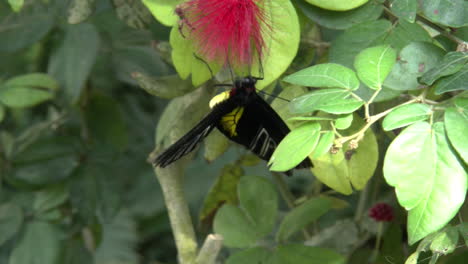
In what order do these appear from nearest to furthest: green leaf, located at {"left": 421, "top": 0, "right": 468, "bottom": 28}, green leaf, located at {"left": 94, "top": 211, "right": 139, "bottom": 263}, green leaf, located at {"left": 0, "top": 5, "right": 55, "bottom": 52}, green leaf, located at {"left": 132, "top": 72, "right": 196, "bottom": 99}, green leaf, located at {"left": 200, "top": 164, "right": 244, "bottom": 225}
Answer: green leaf, located at {"left": 421, "top": 0, "right": 468, "bottom": 28}
green leaf, located at {"left": 132, "top": 72, "right": 196, "bottom": 99}
green leaf, located at {"left": 200, "top": 164, "right": 244, "bottom": 225}
green leaf, located at {"left": 0, "top": 5, "right": 55, "bottom": 52}
green leaf, located at {"left": 94, "top": 211, "right": 139, "bottom": 263}

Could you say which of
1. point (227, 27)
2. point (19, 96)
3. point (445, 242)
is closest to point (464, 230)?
point (445, 242)

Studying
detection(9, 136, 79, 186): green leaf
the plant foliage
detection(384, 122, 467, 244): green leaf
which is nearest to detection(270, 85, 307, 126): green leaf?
the plant foliage

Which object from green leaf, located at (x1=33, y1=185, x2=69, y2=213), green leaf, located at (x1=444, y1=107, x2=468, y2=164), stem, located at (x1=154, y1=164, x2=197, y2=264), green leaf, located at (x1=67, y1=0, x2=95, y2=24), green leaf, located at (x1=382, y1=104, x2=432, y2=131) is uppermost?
green leaf, located at (x1=444, y1=107, x2=468, y2=164)

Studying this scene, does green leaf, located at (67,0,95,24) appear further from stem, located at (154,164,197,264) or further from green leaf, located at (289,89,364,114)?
green leaf, located at (289,89,364,114)

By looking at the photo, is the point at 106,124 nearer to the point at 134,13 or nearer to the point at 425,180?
the point at 134,13

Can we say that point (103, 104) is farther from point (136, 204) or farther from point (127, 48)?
point (136, 204)

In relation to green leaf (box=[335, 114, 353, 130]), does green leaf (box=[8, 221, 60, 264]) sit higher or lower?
lower

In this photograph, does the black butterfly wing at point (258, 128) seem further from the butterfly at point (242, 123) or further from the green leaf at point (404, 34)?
the green leaf at point (404, 34)
